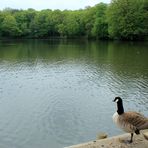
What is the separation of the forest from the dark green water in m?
51.2

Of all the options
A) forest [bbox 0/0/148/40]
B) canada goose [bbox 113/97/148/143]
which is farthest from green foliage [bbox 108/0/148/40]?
canada goose [bbox 113/97/148/143]

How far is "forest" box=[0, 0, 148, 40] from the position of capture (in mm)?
92438

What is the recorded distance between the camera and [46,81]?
33656 millimetres

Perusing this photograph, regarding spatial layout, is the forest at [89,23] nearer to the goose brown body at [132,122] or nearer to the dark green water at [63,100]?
the dark green water at [63,100]

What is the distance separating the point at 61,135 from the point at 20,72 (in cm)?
2309

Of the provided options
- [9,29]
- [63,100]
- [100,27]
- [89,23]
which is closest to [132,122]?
[63,100]

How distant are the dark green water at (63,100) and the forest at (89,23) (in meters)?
51.2

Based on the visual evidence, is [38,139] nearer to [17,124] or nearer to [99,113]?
[17,124]

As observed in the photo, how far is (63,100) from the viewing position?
82.6 feet

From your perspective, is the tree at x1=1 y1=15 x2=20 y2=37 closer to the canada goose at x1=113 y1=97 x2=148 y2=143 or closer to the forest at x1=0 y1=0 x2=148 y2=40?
the forest at x1=0 y1=0 x2=148 y2=40

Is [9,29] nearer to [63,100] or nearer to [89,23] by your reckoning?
[89,23]

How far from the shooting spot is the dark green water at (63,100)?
17.9 metres

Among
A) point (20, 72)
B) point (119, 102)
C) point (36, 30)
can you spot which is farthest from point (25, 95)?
point (36, 30)

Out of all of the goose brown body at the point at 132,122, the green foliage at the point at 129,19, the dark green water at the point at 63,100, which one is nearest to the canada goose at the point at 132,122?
the goose brown body at the point at 132,122
